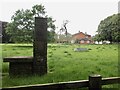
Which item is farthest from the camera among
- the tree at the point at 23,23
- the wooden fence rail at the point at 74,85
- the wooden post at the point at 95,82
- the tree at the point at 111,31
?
the tree at the point at 111,31

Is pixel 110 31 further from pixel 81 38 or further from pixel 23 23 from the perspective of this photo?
pixel 81 38

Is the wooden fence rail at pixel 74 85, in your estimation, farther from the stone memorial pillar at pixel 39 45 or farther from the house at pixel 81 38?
the house at pixel 81 38

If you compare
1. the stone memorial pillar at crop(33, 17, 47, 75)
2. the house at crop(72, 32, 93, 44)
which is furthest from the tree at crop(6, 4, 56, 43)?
the house at crop(72, 32, 93, 44)

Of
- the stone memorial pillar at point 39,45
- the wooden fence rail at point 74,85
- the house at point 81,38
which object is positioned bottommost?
the wooden fence rail at point 74,85

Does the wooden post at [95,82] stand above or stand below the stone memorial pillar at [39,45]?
below

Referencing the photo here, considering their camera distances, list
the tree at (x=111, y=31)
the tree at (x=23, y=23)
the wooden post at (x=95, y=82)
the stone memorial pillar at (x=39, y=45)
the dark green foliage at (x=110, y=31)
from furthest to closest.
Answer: the dark green foliage at (x=110, y=31)
the tree at (x=111, y=31)
the tree at (x=23, y=23)
the stone memorial pillar at (x=39, y=45)
the wooden post at (x=95, y=82)

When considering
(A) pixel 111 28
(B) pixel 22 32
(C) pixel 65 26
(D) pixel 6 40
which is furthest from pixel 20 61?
(C) pixel 65 26

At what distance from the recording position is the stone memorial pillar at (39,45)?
8.21 meters

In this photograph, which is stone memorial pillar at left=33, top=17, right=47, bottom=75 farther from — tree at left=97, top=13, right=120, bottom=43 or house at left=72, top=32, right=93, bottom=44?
house at left=72, top=32, right=93, bottom=44

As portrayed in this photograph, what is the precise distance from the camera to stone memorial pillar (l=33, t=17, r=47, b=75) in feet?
26.9

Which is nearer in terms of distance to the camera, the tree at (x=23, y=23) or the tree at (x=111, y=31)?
the tree at (x=23, y=23)

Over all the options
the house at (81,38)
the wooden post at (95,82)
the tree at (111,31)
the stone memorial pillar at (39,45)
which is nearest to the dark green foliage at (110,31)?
the tree at (111,31)

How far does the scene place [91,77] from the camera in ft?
16.9

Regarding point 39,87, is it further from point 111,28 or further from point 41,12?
point 111,28
